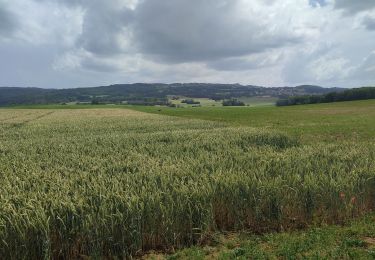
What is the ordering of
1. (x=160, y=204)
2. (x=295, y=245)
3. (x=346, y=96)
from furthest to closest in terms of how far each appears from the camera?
(x=346, y=96), (x=160, y=204), (x=295, y=245)

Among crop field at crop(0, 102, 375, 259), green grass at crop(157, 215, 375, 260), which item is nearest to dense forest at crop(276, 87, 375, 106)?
crop field at crop(0, 102, 375, 259)

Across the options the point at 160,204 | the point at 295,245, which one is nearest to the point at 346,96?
the point at 295,245

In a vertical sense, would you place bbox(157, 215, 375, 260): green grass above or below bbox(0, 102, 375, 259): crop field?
below

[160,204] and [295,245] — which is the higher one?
[160,204]

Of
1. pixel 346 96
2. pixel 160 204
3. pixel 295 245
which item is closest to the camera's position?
pixel 295 245

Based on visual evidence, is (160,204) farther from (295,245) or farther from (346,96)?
(346,96)

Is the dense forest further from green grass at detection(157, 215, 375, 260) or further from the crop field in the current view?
green grass at detection(157, 215, 375, 260)

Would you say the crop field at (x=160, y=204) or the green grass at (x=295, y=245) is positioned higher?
the crop field at (x=160, y=204)

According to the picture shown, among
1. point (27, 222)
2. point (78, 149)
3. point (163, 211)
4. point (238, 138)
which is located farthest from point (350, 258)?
point (238, 138)

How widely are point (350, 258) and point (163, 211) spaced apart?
160 inches

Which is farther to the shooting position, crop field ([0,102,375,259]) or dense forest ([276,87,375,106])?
dense forest ([276,87,375,106])

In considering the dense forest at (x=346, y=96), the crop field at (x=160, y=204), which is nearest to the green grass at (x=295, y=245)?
the crop field at (x=160, y=204)

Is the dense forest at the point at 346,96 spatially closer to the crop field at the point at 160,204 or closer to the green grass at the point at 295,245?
the crop field at the point at 160,204

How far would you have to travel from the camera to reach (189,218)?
8594 mm
